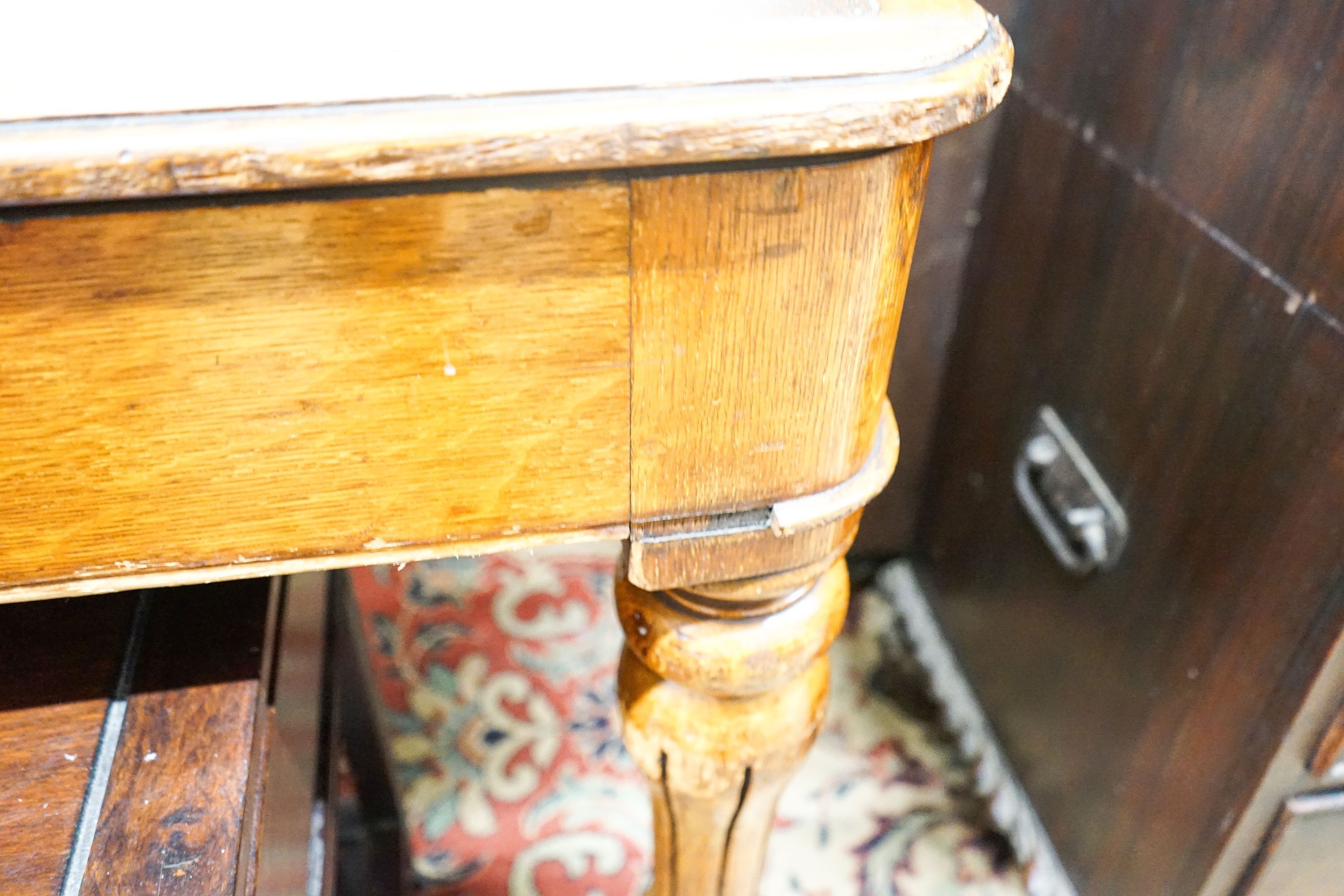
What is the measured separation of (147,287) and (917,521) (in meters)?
0.86

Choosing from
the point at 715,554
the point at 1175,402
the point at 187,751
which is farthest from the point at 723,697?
the point at 1175,402


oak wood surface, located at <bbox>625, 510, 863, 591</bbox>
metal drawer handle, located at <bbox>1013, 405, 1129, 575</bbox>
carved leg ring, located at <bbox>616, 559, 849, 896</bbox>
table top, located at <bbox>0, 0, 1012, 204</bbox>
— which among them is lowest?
metal drawer handle, located at <bbox>1013, 405, 1129, 575</bbox>

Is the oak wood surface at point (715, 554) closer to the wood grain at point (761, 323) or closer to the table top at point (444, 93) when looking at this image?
the wood grain at point (761, 323)

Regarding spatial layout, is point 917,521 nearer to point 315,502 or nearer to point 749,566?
point 749,566

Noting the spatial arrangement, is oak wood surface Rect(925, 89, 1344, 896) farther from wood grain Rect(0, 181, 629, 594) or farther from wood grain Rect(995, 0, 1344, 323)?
wood grain Rect(0, 181, 629, 594)

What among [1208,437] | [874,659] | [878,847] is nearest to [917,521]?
[874,659]

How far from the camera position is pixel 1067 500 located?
0.73 metres

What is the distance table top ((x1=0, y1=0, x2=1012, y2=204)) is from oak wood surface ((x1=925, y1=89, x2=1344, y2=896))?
346 millimetres

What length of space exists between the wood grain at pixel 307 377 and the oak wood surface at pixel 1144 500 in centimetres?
40

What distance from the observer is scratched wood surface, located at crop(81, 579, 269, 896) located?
0.35 m

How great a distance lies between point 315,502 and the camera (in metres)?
0.33

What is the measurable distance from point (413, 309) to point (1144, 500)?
0.54 meters

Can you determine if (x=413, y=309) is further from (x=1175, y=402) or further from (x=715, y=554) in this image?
(x=1175, y=402)

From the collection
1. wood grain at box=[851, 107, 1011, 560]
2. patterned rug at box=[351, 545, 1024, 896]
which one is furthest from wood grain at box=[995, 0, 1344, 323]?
patterned rug at box=[351, 545, 1024, 896]
